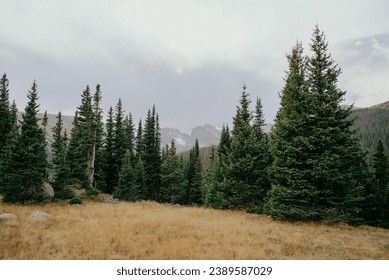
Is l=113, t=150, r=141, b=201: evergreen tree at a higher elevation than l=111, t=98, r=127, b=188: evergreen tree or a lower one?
lower

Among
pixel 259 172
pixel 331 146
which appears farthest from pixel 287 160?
pixel 259 172

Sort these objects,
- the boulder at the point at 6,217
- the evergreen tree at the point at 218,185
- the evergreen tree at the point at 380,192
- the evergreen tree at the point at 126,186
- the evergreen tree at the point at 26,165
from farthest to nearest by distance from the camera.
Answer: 1. the evergreen tree at the point at 126,186
2. the evergreen tree at the point at 380,192
3. the evergreen tree at the point at 218,185
4. the evergreen tree at the point at 26,165
5. the boulder at the point at 6,217

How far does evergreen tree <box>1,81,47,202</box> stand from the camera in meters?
21.2

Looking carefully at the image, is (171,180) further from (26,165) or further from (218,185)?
(26,165)

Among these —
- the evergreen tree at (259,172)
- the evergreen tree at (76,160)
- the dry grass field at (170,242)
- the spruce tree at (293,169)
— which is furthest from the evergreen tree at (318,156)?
the evergreen tree at (76,160)

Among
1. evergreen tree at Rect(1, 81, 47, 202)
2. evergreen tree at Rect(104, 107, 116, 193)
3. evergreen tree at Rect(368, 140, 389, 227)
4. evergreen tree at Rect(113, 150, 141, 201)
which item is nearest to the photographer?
evergreen tree at Rect(1, 81, 47, 202)

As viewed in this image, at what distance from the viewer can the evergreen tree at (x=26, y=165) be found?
21.2 metres

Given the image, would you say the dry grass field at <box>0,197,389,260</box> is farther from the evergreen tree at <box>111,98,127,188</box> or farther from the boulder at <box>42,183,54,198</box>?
the evergreen tree at <box>111,98,127,188</box>

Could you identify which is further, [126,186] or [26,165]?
[126,186]

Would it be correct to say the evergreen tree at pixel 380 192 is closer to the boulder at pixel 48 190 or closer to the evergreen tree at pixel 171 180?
the boulder at pixel 48 190

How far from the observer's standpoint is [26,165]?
21688 mm

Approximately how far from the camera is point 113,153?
4828 centimetres

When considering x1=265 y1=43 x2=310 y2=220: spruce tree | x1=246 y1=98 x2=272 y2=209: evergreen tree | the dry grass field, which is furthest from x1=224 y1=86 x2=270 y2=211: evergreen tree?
the dry grass field

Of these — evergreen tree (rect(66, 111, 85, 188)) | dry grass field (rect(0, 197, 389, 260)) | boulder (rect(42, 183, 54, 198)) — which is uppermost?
evergreen tree (rect(66, 111, 85, 188))
